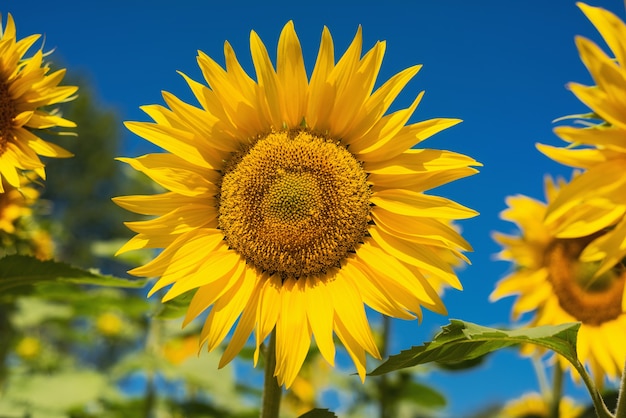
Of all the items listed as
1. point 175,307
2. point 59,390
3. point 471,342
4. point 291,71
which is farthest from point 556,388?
point 59,390

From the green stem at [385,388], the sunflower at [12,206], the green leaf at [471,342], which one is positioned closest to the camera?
the green leaf at [471,342]

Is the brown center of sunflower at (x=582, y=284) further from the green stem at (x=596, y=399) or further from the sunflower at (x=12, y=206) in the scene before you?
the sunflower at (x=12, y=206)

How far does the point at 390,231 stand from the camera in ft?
6.75

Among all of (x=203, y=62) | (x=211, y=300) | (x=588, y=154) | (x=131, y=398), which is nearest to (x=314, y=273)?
(x=211, y=300)

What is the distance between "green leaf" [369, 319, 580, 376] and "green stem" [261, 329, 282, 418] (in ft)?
1.20

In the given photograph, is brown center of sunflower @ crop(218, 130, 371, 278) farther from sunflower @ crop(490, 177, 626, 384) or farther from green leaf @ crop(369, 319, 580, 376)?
sunflower @ crop(490, 177, 626, 384)

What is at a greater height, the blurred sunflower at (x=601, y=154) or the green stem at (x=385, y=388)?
the blurred sunflower at (x=601, y=154)

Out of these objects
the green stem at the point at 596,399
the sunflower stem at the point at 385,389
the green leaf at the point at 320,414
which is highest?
the green stem at the point at 596,399

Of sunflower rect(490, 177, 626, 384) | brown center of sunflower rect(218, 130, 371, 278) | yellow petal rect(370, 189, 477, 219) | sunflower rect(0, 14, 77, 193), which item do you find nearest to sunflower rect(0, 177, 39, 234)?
sunflower rect(0, 14, 77, 193)

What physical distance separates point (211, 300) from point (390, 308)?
490 mm

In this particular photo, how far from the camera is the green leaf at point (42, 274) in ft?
Answer: 7.43

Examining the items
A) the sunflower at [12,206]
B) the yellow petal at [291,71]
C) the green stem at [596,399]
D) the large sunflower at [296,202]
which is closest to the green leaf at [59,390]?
the sunflower at [12,206]

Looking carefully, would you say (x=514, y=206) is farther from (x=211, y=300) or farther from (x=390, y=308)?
(x=211, y=300)

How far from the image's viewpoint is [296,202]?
6.93 ft
